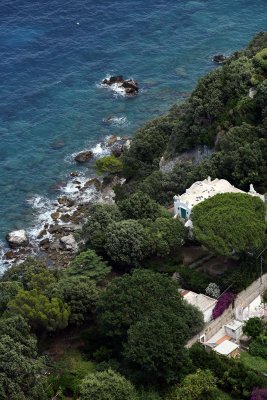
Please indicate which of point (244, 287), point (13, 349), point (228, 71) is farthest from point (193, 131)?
point (13, 349)

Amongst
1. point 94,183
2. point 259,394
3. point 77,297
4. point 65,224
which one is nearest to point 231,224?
point 77,297

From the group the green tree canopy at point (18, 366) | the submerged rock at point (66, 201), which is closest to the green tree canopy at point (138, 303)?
the green tree canopy at point (18, 366)

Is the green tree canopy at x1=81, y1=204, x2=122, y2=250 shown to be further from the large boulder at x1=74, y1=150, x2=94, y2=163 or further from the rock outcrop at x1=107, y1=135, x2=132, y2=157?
the large boulder at x1=74, y1=150, x2=94, y2=163

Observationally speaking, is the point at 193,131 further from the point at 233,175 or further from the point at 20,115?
the point at 20,115

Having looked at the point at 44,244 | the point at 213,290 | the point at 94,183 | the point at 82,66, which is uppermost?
the point at 213,290

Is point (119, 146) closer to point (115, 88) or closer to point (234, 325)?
point (115, 88)

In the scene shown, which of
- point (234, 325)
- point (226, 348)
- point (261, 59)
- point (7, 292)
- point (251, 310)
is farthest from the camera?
point (261, 59)

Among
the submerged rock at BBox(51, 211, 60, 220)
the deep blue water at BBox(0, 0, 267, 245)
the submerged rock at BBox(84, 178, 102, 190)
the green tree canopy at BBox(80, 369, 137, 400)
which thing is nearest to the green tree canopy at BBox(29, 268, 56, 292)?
the green tree canopy at BBox(80, 369, 137, 400)
